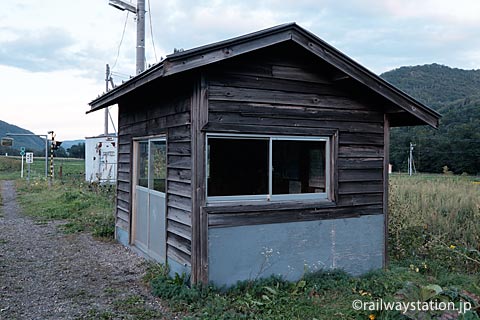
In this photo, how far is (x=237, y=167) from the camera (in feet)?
20.4

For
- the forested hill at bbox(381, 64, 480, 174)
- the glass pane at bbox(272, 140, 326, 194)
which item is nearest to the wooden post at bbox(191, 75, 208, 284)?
the glass pane at bbox(272, 140, 326, 194)

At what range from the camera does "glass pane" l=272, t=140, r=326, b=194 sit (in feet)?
17.6

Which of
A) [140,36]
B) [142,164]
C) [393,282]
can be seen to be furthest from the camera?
[140,36]

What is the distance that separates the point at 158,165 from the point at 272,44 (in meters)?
2.57

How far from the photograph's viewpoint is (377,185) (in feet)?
19.9

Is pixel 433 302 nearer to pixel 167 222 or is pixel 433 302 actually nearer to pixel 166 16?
pixel 167 222

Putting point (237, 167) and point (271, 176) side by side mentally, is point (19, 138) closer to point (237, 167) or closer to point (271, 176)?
point (237, 167)

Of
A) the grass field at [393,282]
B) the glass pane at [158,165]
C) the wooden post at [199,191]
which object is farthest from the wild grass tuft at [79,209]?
the wooden post at [199,191]

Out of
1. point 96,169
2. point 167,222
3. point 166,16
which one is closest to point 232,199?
point 167,222

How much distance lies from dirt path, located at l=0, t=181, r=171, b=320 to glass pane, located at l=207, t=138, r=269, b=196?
1.63 meters

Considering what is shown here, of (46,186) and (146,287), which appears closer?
(146,287)

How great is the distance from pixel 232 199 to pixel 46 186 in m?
16.9

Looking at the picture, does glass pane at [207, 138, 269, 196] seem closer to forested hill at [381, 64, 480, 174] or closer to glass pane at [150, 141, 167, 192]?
glass pane at [150, 141, 167, 192]

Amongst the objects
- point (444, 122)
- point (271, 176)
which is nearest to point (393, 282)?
point (271, 176)
